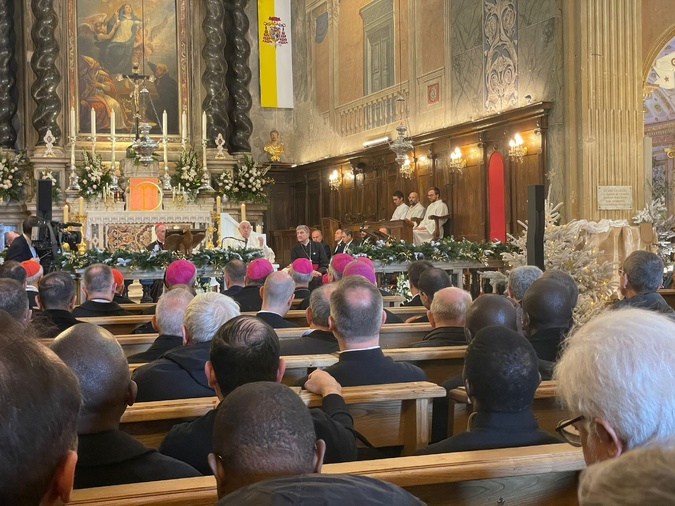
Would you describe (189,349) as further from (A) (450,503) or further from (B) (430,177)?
(B) (430,177)

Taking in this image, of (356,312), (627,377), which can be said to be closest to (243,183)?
(356,312)

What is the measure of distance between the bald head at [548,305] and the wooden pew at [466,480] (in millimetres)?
1907

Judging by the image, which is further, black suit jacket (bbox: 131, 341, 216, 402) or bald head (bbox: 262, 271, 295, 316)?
bald head (bbox: 262, 271, 295, 316)

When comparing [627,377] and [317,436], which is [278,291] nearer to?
[317,436]

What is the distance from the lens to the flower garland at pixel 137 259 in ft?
32.0

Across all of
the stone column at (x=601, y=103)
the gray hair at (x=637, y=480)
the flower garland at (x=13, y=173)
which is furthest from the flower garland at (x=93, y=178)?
the gray hair at (x=637, y=480)

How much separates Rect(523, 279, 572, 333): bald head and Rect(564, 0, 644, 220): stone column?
8.22 meters

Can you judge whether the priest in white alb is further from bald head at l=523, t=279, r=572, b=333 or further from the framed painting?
bald head at l=523, t=279, r=572, b=333

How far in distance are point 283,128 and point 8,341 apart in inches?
776

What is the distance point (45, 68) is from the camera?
17.1 meters

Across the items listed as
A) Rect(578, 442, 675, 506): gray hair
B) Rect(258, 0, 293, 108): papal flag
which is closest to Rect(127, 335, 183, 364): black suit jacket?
Rect(578, 442, 675, 506): gray hair

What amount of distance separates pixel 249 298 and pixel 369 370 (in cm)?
368

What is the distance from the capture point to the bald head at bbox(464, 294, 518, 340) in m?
3.87

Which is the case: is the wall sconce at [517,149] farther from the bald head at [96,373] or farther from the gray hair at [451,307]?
the bald head at [96,373]
